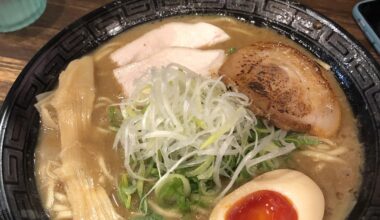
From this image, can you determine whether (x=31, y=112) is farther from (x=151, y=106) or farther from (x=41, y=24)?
(x=41, y=24)

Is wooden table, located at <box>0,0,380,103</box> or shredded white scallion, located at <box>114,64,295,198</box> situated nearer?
shredded white scallion, located at <box>114,64,295,198</box>

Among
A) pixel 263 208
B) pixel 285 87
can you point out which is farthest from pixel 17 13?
pixel 263 208

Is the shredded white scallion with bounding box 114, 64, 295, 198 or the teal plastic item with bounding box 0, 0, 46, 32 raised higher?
the teal plastic item with bounding box 0, 0, 46, 32

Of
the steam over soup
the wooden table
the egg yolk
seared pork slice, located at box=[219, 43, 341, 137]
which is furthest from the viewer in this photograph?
the wooden table

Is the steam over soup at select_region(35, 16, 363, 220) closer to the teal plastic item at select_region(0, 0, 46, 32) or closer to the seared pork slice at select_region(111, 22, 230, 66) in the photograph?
the seared pork slice at select_region(111, 22, 230, 66)

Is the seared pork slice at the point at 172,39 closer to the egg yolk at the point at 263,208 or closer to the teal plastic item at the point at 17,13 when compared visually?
the teal plastic item at the point at 17,13

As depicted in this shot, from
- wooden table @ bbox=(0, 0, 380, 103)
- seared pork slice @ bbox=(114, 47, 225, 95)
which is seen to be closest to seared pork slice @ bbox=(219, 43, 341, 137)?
seared pork slice @ bbox=(114, 47, 225, 95)
